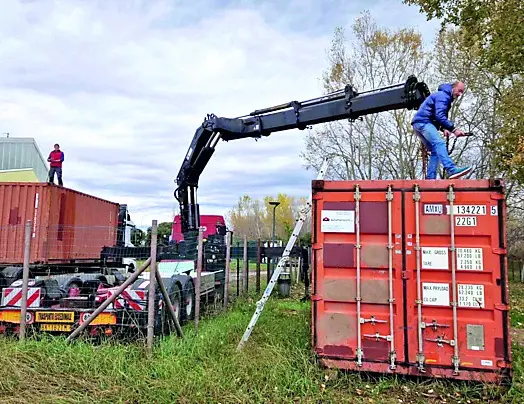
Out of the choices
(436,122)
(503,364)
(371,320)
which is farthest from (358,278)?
(436,122)

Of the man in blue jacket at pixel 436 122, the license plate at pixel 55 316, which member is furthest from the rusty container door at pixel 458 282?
the license plate at pixel 55 316

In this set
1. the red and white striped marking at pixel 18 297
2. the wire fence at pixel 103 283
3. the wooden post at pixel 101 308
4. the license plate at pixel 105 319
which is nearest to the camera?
the wooden post at pixel 101 308

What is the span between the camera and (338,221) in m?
5.71

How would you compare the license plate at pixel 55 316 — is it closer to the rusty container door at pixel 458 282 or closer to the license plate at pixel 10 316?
the license plate at pixel 10 316

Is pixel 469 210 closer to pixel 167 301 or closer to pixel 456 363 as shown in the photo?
pixel 456 363

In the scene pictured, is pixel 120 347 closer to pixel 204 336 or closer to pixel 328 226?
pixel 204 336

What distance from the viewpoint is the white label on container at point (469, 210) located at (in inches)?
208

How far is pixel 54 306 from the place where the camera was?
746cm

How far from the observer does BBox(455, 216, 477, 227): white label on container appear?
5.29m

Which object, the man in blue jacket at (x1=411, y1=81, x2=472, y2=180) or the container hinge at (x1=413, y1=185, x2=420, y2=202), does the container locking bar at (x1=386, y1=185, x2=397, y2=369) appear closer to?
the container hinge at (x1=413, y1=185, x2=420, y2=202)

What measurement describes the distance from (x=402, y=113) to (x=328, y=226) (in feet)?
72.3

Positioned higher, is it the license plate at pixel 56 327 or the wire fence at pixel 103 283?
the wire fence at pixel 103 283

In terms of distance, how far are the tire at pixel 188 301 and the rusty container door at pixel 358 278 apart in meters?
3.49

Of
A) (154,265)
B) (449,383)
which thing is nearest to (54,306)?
(154,265)
